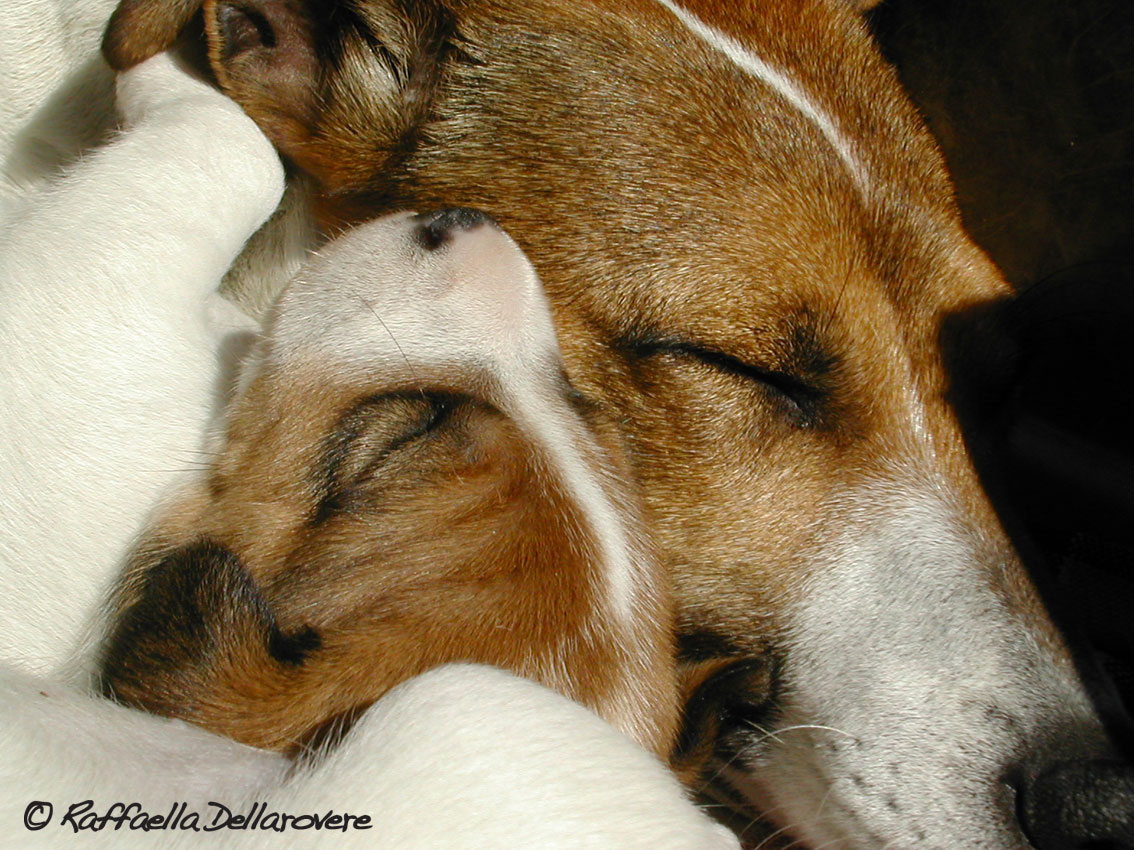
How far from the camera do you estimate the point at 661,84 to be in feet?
7.01

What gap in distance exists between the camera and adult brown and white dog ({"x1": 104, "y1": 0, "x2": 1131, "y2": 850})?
1.89 meters

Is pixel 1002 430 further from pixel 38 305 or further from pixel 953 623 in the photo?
pixel 38 305

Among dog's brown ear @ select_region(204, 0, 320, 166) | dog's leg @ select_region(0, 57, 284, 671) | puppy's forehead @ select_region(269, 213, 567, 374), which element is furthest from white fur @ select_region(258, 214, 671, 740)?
dog's brown ear @ select_region(204, 0, 320, 166)

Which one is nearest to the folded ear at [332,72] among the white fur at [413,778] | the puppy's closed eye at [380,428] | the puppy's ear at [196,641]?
the puppy's closed eye at [380,428]

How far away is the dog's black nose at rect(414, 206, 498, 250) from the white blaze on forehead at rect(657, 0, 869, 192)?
Answer: 0.64 metres

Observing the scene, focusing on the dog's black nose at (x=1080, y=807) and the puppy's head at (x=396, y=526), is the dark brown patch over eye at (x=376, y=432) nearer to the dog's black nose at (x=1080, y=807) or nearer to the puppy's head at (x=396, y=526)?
the puppy's head at (x=396, y=526)

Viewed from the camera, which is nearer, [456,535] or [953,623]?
[456,535]

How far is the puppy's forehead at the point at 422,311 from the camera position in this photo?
1841mm

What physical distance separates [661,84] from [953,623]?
1121 mm

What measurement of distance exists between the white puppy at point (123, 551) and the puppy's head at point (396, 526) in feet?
0.35

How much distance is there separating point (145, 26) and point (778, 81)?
49.6 inches

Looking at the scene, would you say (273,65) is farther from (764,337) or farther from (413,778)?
(413,778)

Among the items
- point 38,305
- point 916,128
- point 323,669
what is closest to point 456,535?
point 323,669

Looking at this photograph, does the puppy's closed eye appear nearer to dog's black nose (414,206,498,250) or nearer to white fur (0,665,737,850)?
dog's black nose (414,206,498,250)
